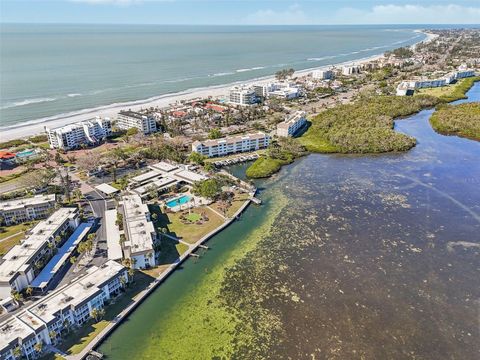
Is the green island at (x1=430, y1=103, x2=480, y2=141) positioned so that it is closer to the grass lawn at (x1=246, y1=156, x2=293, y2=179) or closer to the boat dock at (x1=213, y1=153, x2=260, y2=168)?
the grass lawn at (x1=246, y1=156, x2=293, y2=179)

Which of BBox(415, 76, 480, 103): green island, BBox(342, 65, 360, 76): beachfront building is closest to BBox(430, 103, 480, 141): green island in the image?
BBox(415, 76, 480, 103): green island

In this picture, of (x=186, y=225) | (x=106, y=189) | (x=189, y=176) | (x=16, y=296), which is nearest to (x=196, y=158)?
(x=189, y=176)

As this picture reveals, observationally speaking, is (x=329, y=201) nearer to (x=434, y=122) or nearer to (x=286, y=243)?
(x=286, y=243)

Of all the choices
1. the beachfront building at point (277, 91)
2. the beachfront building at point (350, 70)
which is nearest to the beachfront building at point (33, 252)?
the beachfront building at point (277, 91)

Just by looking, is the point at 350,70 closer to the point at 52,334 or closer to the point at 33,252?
the point at 33,252

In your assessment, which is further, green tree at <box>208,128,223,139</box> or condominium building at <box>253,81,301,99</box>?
condominium building at <box>253,81,301,99</box>

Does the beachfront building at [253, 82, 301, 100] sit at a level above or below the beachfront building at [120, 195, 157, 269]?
above

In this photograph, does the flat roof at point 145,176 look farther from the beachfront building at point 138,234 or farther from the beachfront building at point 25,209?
the beachfront building at point 25,209
